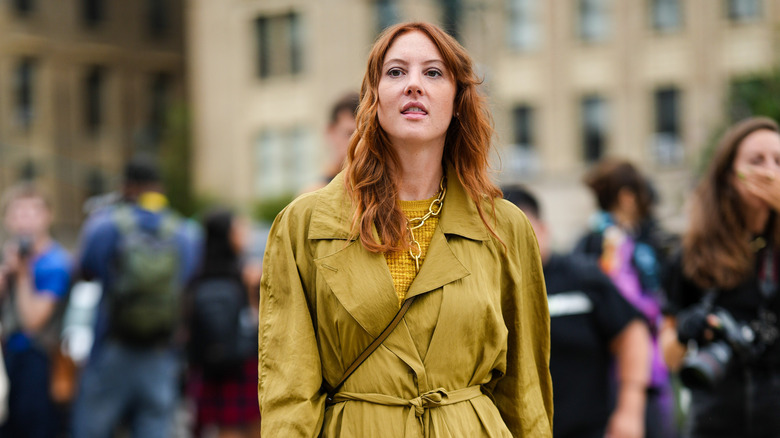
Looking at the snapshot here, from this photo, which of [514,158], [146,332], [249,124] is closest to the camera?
[146,332]

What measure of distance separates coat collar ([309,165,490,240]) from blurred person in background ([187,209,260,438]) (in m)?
5.12

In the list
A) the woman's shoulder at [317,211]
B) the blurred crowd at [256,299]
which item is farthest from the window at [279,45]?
the woman's shoulder at [317,211]

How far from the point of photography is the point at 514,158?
39438 millimetres

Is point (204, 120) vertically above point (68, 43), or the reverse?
point (68, 43)

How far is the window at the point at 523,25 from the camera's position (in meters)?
39.0

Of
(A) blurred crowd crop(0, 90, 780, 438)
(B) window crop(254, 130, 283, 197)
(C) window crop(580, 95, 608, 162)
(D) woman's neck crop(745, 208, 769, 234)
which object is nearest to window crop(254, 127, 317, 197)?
(B) window crop(254, 130, 283, 197)

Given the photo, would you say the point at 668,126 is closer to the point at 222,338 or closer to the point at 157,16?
the point at 157,16

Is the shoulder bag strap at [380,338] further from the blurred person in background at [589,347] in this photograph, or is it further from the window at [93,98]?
the window at [93,98]

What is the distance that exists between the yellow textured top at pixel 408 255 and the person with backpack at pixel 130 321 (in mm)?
4402

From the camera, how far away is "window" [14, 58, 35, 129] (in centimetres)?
5116

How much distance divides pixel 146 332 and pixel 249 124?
3871 centimetres

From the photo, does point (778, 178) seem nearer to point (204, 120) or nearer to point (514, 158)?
point (514, 158)

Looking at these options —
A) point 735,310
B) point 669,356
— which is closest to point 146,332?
point 669,356

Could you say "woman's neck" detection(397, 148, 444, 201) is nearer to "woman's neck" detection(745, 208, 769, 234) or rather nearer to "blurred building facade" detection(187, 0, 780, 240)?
"woman's neck" detection(745, 208, 769, 234)
